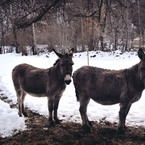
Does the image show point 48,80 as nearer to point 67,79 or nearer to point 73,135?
A: point 67,79

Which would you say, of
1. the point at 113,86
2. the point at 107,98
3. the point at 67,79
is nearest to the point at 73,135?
the point at 107,98

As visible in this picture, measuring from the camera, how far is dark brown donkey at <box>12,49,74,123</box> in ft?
12.1

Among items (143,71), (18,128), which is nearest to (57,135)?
(18,128)

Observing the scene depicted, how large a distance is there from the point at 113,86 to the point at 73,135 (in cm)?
145

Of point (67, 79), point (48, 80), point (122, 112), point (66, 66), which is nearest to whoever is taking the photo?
point (122, 112)

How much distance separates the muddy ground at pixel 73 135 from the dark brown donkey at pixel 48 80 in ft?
1.51

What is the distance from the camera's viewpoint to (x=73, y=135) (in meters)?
3.37

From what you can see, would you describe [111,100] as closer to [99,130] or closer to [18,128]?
[99,130]

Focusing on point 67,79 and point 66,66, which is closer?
point 67,79

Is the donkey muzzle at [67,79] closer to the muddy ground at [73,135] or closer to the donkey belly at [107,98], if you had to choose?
the donkey belly at [107,98]

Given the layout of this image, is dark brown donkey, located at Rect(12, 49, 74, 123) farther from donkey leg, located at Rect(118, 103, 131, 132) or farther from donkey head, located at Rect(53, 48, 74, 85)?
donkey leg, located at Rect(118, 103, 131, 132)

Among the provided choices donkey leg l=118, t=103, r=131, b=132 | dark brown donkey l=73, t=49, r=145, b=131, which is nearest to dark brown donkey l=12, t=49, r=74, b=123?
dark brown donkey l=73, t=49, r=145, b=131

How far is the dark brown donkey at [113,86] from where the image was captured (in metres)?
3.17

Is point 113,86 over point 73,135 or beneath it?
over
